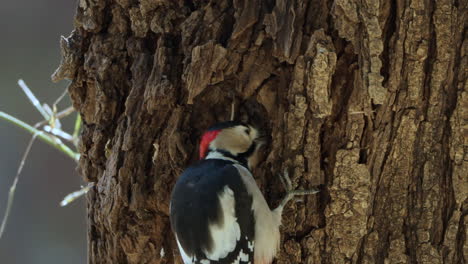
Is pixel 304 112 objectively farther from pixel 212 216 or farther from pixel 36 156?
pixel 36 156

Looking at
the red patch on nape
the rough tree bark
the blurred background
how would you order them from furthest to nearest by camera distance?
the blurred background, the red patch on nape, the rough tree bark

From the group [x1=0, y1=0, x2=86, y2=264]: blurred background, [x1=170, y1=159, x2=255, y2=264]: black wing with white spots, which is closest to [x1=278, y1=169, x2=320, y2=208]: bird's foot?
[x1=170, y1=159, x2=255, y2=264]: black wing with white spots

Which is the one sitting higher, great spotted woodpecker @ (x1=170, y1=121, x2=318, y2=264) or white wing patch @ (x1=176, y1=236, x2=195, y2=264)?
great spotted woodpecker @ (x1=170, y1=121, x2=318, y2=264)

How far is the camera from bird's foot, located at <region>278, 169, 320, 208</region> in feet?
7.00

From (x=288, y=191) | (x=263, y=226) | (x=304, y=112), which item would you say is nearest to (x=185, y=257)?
(x=263, y=226)

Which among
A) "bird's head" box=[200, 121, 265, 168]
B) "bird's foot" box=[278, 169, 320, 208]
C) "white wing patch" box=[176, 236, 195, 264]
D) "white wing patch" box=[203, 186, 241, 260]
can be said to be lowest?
"white wing patch" box=[176, 236, 195, 264]

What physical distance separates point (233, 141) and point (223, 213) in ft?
1.01

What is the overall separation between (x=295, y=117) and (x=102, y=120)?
2.58 ft

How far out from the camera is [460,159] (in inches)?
78.9

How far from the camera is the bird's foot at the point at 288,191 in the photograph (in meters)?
2.13

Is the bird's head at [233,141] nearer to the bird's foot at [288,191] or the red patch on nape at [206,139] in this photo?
the red patch on nape at [206,139]

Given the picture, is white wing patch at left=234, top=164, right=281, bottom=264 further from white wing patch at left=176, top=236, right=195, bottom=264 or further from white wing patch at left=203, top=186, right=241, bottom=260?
white wing patch at left=176, top=236, right=195, bottom=264

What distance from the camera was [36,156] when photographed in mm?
5066

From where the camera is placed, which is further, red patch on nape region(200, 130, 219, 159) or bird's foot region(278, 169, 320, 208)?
red patch on nape region(200, 130, 219, 159)
